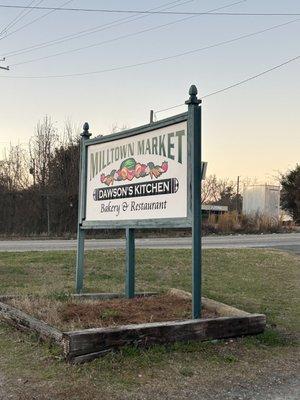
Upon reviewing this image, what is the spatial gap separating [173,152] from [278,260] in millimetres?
9686

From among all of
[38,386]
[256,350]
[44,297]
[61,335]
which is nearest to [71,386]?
[38,386]

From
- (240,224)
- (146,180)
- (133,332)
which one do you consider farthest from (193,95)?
(240,224)

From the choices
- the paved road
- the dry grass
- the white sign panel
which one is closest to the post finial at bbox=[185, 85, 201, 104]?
the white sign panel

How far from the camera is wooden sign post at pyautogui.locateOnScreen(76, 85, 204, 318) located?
257 inches

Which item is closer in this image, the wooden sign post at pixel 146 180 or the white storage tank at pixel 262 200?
the wooden sign post at pixel 146 180

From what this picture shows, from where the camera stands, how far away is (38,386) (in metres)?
4.70

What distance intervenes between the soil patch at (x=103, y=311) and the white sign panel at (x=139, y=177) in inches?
46.6

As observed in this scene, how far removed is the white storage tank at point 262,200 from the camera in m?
44.2

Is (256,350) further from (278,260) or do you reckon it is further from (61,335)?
(278,260)

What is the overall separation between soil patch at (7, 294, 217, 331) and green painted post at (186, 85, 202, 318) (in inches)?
17.0

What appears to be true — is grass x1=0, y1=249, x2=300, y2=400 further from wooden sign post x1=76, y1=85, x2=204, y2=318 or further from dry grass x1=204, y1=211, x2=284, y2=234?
dry grass x1=204, y1=211, x2=284, y2=234

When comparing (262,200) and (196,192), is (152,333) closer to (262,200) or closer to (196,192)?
(196,192)

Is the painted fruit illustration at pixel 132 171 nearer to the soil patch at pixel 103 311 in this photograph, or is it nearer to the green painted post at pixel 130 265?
the green painted post at pixel 130 265

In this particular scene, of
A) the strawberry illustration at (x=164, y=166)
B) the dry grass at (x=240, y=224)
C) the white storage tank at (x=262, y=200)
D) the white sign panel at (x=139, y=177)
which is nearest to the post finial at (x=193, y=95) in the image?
the white sign panel at (x=139, y=177)
